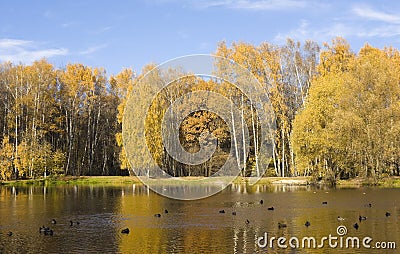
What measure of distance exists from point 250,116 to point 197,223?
40495 millimetres

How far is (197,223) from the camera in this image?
28922 mm

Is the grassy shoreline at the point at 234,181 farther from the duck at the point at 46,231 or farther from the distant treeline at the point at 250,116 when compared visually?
the duck at the point at 46,231

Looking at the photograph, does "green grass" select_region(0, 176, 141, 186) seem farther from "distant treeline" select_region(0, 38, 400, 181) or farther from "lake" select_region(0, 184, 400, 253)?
"lake" select_region(0, 184, 400, 253)

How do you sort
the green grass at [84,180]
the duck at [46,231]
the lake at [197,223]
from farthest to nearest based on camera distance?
the green grass at [84,180], the duck at [46,231], the lake at [197,223]

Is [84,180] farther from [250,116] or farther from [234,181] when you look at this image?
[250,116]

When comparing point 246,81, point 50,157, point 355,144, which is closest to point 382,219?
point 355,144

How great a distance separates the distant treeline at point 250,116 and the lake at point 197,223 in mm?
12217

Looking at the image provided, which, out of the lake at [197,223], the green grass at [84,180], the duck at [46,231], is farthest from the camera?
the green grass at [84,180]

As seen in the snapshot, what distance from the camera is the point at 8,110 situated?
68.4m

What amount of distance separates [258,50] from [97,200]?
32532 millimetres

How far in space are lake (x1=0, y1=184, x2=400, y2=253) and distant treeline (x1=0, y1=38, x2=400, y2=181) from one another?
12217 millimetres

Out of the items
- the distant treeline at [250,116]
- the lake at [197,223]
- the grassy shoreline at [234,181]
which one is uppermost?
the distant treeline at [250,116]

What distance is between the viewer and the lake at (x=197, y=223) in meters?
22.3

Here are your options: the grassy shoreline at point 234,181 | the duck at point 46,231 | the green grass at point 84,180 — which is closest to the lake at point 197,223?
the duck at point 46,231
